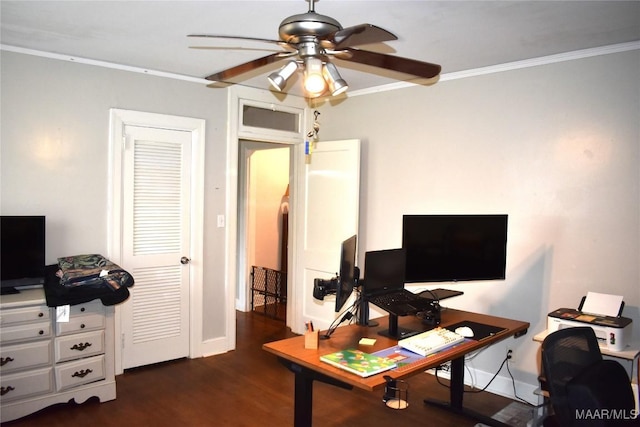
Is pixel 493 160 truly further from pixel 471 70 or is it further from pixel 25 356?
pixel 25 356

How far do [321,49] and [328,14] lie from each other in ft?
2.31

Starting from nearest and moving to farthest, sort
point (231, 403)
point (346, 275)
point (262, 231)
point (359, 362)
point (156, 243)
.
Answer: point (359, 362) < point (346, 275) < point (231, 403) < point (156, 243) < point (262, 231)

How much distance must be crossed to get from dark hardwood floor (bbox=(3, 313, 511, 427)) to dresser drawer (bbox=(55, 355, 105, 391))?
19cm

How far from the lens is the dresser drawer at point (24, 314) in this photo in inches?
117

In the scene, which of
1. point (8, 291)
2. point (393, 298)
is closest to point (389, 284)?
point (393, 298)

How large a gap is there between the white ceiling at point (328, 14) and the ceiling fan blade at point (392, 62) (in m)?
0.36

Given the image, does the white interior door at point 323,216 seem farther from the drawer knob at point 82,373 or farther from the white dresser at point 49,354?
the drawer knob at point 82,373

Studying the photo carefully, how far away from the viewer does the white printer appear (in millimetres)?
2719

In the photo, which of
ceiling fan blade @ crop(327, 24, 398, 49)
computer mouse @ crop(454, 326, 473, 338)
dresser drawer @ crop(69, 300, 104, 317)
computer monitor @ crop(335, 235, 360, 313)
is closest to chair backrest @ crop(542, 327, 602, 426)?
computer mouse @ crop(454, 326, 473, 338)

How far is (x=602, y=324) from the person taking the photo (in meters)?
2.76

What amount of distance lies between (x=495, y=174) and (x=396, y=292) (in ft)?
4.81

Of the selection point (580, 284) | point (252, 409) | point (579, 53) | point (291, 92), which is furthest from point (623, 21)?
point (252, 409)

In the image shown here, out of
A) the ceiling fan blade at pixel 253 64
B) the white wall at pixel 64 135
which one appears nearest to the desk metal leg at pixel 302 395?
the ceiling fan blade at pixel 253 64

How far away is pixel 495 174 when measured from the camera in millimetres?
3646
